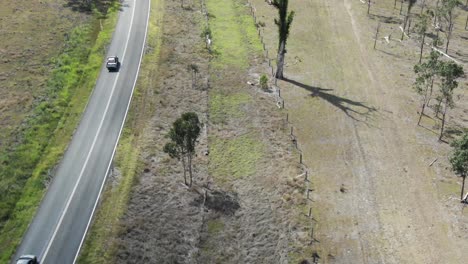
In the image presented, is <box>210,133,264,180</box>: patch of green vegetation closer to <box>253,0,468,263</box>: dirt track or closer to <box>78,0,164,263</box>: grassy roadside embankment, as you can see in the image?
<box>253,0,468,263</box>: dirt track

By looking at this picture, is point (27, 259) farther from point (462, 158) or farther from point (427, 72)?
point (427, 72)

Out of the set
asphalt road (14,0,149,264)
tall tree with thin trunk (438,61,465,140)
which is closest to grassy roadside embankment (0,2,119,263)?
asphalt road (14,0,149,264)

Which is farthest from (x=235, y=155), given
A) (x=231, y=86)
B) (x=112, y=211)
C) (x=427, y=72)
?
(x=427, y=72)

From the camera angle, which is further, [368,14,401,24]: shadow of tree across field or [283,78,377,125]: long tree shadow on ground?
[368,14,401,24]: shadow of tree across field

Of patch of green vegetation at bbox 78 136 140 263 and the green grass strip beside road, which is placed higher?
the green grass strip beside road

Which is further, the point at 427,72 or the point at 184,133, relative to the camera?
A: the point at 427,72

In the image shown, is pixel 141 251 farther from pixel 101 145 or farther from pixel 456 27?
pixel 456 27

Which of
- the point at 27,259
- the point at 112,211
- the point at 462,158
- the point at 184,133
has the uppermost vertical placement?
the point at 184,133
